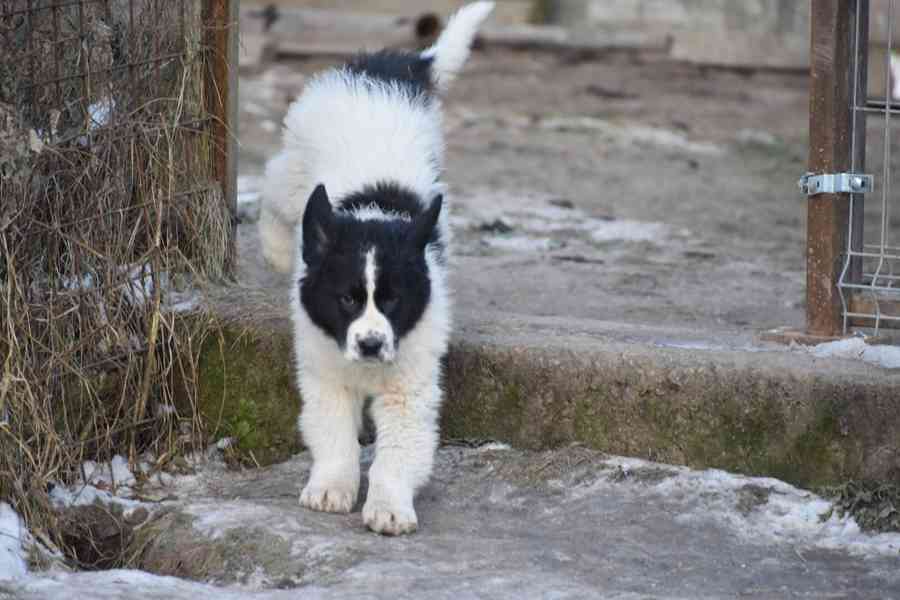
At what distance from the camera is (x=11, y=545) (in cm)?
432

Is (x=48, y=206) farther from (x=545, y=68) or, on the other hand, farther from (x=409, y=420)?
(x=545, y=68)

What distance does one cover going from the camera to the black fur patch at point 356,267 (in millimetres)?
4633

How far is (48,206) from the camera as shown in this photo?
4863mm

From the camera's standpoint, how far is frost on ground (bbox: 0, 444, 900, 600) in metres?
4.12

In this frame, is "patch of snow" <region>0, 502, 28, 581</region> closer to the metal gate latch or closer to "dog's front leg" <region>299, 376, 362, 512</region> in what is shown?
"dog's front leg" <region>299, 376, 362, 512</region>

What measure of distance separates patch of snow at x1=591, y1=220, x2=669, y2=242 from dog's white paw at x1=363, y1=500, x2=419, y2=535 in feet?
15.0

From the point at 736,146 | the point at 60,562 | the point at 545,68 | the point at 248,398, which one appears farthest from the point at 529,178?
the point at 60,562

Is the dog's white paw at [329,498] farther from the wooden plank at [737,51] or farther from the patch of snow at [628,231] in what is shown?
the wooden plank at [737,51]

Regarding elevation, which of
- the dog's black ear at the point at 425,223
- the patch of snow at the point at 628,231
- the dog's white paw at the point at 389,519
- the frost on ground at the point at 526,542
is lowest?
the frost on ground at the point at 526,542

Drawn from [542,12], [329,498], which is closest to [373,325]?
[329,498]

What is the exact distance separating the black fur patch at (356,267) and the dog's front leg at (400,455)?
0.78 ft

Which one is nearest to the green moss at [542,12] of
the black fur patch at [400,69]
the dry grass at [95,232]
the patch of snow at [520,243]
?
the patch of snow at [520,243]

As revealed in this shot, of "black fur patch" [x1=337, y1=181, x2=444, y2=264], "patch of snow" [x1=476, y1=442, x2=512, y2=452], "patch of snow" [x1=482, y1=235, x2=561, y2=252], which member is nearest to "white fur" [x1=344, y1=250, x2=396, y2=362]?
"black fur patch" [x1=337, y1=181, x2=444, y2=264]

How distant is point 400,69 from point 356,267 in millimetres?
1682
